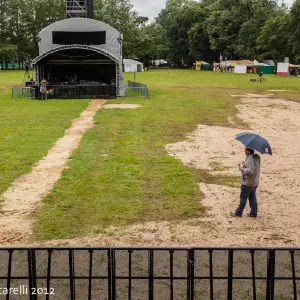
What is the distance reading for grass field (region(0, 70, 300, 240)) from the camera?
9422mm

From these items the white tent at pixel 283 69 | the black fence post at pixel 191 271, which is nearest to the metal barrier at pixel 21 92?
the black fence post at pixel 191 271

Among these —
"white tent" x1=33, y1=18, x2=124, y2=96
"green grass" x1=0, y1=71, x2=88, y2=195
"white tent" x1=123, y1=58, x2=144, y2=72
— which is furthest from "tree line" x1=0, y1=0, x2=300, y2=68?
"green grass" x1=0, y1=71, x2=88, y2=195

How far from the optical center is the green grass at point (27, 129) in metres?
13.6

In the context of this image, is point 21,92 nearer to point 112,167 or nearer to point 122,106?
point 122,106

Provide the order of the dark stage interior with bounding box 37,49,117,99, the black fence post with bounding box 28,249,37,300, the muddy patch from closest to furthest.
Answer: the black fence post with bounding box 28,249,37,300
the muddy patch
the dark stage interior with bounding box 37,49,117,99

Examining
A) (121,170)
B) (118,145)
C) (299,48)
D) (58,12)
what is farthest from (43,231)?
(58,12)

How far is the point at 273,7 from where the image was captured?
10269 cm

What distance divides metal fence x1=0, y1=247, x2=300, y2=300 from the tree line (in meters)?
71.8

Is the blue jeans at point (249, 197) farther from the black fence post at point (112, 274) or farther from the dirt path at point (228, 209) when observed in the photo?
the black fence post at point (112, 274)

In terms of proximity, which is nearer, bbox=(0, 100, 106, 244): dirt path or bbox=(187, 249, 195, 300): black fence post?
bbox=(187, 249, 195, 300): black fence post

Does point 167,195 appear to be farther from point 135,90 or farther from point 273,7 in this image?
point 273,7

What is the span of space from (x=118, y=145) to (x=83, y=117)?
7.41 m

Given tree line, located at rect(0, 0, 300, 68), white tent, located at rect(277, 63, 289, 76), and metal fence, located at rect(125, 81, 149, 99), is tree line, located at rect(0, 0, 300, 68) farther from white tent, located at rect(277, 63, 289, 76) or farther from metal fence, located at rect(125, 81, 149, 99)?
metal fence, located at rect(125, 81, 149, 99)

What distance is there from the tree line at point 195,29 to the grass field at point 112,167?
190 ft
